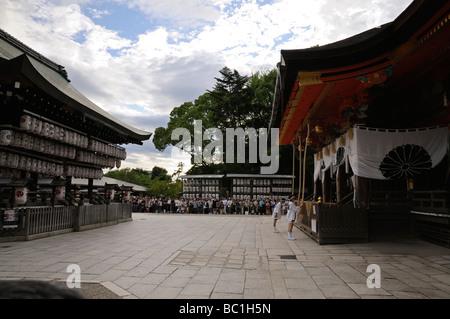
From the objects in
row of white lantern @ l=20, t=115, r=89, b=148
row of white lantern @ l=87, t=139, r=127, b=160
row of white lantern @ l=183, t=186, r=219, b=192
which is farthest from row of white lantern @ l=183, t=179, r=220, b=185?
row of white lantern @ l=20, t=115, r=89, b=148

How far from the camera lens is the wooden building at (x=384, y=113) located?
24.1 ft

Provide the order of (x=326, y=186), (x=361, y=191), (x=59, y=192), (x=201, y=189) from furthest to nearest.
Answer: (x=201, y=189) < (x=326, y=186) < (x=59, y=192) < (x=361, y=191)

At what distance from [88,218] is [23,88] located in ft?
19.4

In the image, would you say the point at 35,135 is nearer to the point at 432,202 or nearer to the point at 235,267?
the point at 235,267

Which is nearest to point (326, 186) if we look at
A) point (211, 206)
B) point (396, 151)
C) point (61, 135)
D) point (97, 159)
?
point (396, 151)

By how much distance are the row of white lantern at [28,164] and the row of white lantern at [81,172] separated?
857mm

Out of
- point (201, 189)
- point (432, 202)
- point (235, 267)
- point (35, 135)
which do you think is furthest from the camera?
point (201, 189)

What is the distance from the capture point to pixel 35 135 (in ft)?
32.8

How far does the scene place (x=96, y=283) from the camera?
478 cm

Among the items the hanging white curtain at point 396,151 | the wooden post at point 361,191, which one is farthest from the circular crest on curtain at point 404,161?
the wooden post at point 361,191

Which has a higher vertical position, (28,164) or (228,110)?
(228,110)

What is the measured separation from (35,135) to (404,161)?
11722 millimetres

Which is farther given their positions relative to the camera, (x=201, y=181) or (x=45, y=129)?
(x=201, y=181)
